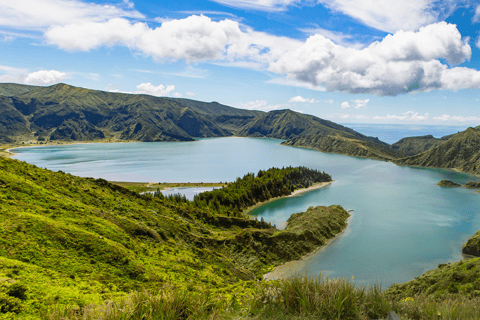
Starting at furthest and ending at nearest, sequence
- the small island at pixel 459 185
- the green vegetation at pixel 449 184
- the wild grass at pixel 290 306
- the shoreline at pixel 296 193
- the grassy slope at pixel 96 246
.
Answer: the green vegetation at pixel 449 184 → the small island at pixel 459 185 → the shoreline at pixel 296 193 → the grassy slope at pixel 96 246 → the wild grass at pixel 290 306

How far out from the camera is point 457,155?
15438cm

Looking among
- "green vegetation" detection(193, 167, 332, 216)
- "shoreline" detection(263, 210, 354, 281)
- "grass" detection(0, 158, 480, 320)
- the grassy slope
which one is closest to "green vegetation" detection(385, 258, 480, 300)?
"grass" detection(0, 158, 480, 320)

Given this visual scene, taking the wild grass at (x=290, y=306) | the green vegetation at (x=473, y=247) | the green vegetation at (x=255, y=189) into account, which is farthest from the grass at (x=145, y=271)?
the green vegetation at (x=255, y=189)

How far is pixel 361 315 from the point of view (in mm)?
8633

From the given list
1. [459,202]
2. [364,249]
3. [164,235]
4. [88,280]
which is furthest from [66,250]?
[459,202]

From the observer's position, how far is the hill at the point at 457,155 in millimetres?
146250

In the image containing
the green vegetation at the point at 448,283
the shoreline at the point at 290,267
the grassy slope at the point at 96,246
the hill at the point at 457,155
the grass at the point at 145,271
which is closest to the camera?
the grass at the point at 145,271

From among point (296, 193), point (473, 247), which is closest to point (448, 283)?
point (473, 247)

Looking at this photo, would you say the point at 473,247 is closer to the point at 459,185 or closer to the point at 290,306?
the point at 290,306

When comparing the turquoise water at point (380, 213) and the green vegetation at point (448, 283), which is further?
the turquoise water at point (380, 213)

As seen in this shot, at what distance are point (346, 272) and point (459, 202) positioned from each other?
223 feet

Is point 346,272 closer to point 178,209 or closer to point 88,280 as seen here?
point 178,209

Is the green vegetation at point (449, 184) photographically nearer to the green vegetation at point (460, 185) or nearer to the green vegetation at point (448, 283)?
the green vegetation at point (460, 185)

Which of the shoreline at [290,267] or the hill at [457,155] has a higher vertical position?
the hill at [457,155]
